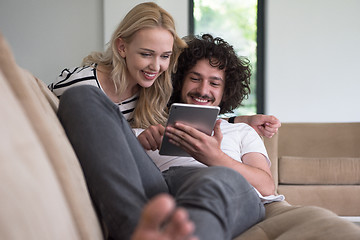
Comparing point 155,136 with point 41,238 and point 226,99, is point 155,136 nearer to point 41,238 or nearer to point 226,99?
point 226,99

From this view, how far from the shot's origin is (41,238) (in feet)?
2.68

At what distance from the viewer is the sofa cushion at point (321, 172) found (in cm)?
362

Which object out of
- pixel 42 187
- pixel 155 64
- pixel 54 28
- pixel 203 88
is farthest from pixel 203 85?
pixel 54 28

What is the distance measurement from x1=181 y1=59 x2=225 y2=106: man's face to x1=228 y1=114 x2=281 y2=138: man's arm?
0.60ft

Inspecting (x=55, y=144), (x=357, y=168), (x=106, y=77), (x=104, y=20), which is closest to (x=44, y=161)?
(x=55, y=144)

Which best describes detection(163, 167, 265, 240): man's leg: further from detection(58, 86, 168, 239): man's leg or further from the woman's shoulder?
the woman's shoulder

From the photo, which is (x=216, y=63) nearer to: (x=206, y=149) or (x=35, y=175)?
(x=206, y=149)

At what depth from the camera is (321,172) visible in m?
3.63

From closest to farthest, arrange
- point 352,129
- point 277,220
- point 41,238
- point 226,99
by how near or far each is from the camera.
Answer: point 41,238
point 277,220
point 226,99
point 352,129

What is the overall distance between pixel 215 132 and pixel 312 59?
14.0ft

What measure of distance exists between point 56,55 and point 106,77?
3.51 metres

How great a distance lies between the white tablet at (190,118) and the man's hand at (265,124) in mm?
510

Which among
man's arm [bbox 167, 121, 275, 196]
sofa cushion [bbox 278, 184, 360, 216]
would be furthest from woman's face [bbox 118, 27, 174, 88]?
sofa cushion [bbox 278, 184, 360, 216]

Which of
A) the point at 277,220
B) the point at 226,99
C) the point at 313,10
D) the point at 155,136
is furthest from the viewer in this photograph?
the point at 313,10
